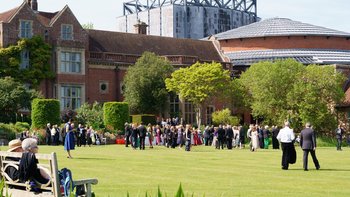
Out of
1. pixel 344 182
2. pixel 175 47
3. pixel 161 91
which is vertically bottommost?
pixel 344 182

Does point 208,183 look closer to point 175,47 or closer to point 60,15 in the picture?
point 60,15

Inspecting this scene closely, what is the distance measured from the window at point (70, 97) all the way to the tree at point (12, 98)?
6.46 metres

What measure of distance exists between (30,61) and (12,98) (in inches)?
300

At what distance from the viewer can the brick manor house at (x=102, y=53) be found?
61213mm

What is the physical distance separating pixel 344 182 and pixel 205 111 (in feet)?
162

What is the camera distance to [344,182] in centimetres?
1875

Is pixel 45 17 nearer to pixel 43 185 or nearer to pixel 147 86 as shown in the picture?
pixel 147 86

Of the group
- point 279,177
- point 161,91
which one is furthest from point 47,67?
point 279,177

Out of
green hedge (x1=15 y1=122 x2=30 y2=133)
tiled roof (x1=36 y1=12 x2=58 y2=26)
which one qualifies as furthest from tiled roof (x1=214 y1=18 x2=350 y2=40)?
green hedge (x1=15 y1=122 x2=30 y2=133)

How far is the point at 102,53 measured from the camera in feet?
213

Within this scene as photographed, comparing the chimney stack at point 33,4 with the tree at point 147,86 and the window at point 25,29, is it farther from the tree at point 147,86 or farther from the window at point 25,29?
the tree at point 147,86

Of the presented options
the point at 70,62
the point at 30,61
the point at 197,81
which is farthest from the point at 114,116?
the point at 30,61

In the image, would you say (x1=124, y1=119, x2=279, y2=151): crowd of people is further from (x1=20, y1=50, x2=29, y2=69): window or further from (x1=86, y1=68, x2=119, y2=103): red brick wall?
(x1=20, y1=50, x2=29, y2=69): window

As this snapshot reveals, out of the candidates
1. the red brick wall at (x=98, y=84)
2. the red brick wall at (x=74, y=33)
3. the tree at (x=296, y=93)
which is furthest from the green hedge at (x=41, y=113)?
the tree at (x=296, y=93)
